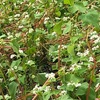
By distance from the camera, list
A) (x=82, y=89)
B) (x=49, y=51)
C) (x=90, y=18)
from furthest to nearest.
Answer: (x=49, y=51) < (x=90, y=18) < (x=82, y=89)

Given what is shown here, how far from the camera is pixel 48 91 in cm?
165

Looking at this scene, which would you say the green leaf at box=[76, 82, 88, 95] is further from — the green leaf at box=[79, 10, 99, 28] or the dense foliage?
the green leaf at box=[79, 10, 99, 28]

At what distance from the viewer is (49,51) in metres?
2.47

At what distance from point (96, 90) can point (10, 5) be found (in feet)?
6.86

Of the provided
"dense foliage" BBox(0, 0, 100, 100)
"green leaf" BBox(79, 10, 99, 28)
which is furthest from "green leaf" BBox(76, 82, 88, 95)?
"green leaf" BBox(79, 10, 99, 28)

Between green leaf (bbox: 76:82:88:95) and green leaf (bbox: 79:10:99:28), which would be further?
green leaf (bbox: 79:10:99:28)

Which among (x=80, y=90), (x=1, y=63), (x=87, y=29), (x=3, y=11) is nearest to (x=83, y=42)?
(x=87, y=29)

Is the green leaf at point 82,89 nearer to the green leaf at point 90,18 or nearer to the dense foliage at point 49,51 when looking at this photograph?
the dense foliage at point 49,51

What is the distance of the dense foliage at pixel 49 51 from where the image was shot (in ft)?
5.52

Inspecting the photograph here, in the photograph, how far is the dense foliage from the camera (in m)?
1.68

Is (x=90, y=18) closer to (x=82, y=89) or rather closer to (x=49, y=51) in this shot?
(x=82, y=89)

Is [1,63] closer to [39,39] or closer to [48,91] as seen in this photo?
[39,39]

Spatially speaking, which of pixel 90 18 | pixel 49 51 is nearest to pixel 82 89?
pixel 90 18

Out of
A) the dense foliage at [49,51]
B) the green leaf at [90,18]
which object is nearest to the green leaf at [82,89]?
the dense foliage at [49,51]
